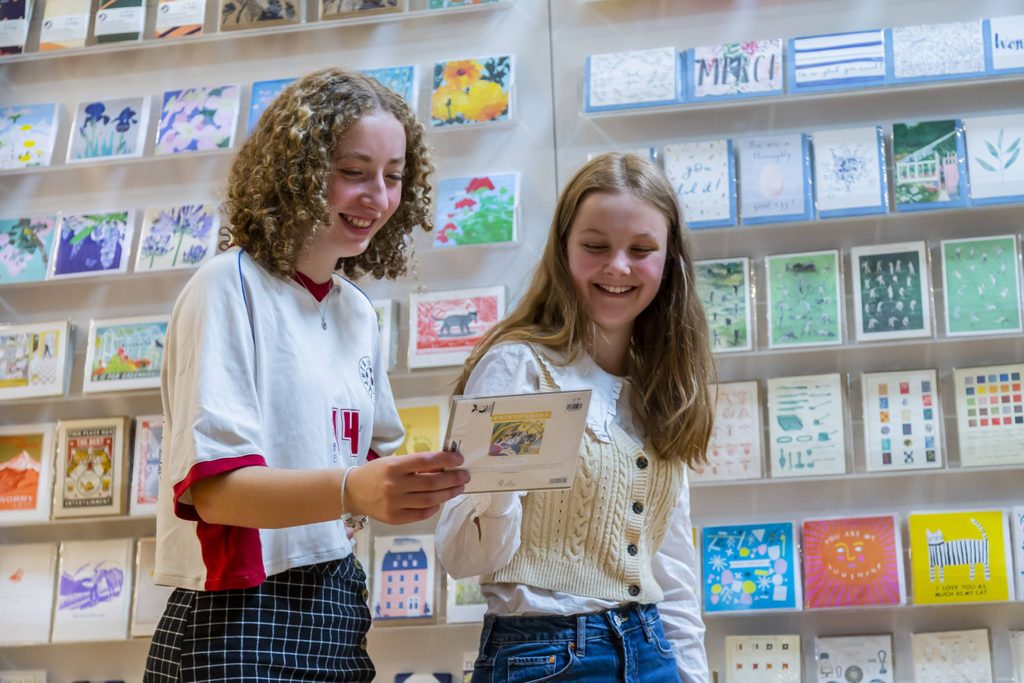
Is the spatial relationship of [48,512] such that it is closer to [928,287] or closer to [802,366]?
[802,366]

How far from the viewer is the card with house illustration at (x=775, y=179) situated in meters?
3.66

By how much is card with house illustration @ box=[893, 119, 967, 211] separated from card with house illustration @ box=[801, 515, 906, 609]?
1.05 meters

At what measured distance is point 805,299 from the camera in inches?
143

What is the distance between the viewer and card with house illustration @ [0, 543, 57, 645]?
12.7ft

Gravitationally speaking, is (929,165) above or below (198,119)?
below

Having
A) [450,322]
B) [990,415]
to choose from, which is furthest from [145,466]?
[990,415]

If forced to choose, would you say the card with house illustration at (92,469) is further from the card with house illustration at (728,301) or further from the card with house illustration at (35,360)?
the card with house illustration at (728,301)

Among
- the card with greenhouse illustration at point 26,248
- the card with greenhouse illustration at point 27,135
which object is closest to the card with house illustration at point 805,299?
the card with greenhouse illustration at point 26,248

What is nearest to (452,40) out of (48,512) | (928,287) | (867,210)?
(867,210)

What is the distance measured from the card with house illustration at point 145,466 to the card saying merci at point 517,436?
2.58m

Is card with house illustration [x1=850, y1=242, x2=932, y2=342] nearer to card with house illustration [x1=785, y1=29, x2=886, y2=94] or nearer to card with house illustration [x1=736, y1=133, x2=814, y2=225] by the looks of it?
card with house illustration [x1=736, y1=133, x2=814, y2=225]

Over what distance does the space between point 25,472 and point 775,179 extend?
290cm

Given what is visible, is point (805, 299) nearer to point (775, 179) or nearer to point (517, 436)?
point (775, 179)

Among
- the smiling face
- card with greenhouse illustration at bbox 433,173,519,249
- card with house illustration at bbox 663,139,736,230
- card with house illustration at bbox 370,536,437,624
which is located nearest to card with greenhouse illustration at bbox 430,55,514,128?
card with greenhouse illustration at bbox 433,173,519,249
